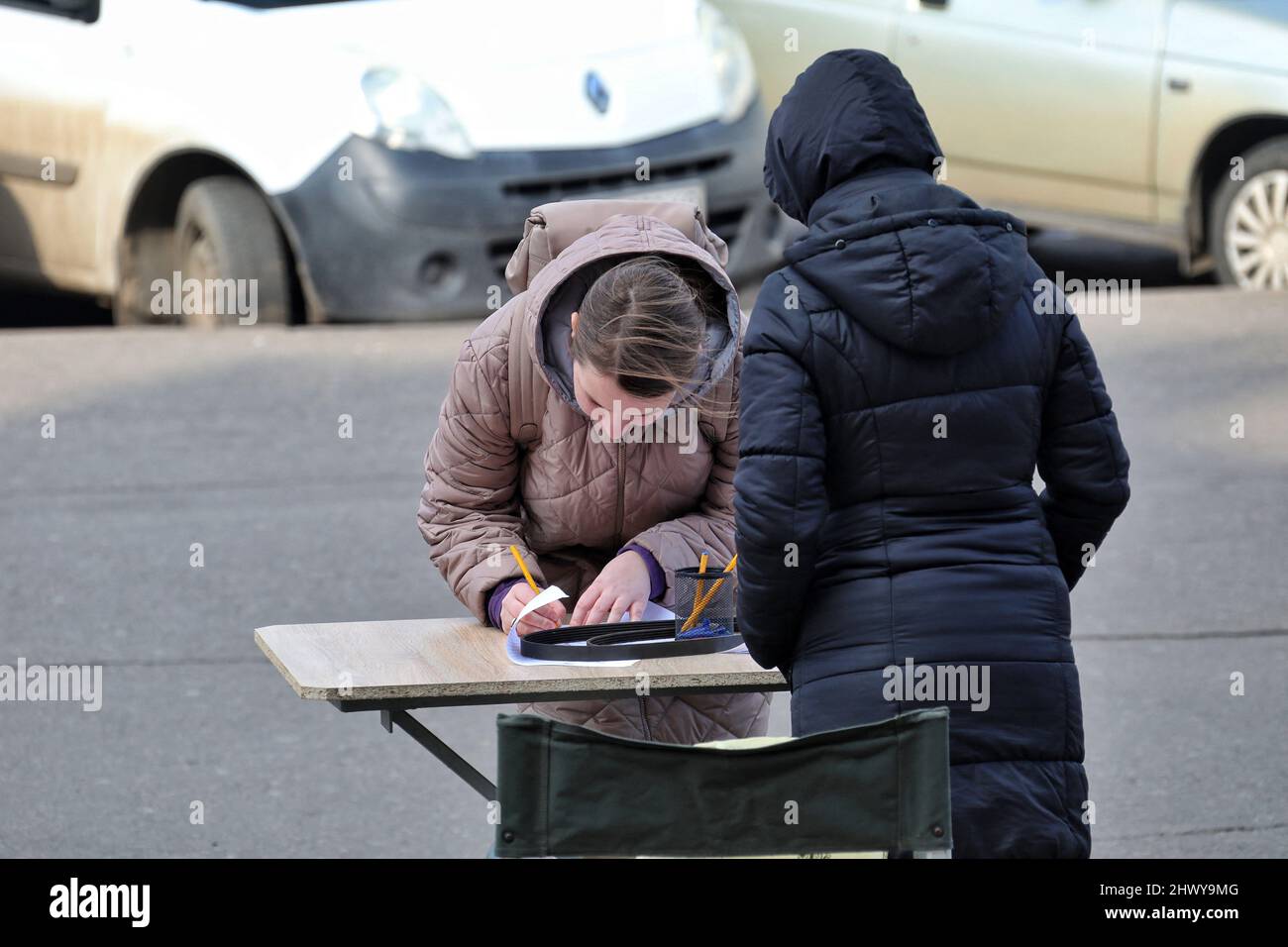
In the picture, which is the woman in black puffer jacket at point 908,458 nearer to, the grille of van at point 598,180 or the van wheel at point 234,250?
the grille of van at point 598,180

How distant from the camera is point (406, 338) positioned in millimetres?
10492

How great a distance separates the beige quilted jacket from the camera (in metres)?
3.65

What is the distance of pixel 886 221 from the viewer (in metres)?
3.13

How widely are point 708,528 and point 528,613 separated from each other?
1.22 ft

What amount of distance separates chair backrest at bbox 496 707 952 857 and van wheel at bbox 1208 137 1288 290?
8424 mm

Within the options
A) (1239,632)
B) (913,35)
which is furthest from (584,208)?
(913,35)

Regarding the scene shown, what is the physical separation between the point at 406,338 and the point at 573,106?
139cm

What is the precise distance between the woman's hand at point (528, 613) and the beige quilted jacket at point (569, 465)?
48 millimetres

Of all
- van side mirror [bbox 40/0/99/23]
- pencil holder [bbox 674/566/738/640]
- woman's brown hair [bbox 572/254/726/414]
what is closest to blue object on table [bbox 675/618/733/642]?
pencil holder [bbox 674/566/738/640]

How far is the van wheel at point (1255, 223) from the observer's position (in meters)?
10.6

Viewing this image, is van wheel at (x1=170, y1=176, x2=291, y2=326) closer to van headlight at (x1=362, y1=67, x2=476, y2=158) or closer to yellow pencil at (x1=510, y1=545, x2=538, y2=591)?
van headlight at (x1=362, y1=67, x2=476, y2=158)

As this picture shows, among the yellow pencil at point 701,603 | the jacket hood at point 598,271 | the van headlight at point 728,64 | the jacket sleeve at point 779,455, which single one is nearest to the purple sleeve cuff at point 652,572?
the yellow pencil at point 701,603
